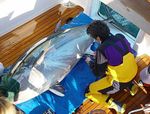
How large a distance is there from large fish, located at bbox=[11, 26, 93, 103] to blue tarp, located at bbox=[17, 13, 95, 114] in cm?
6

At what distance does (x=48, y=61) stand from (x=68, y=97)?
1.01 feet

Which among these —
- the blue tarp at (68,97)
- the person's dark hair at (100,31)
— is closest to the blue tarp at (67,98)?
the blue tarp at (68,97)

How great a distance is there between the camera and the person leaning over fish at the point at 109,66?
167 centimetres

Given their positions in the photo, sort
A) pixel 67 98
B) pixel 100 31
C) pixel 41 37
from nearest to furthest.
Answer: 1. pixel 100 31
2. pixel 67 98
3. pixel 41 37

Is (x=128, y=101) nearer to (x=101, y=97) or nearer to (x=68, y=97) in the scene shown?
(x=101, y=97)

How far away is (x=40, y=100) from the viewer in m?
1.87

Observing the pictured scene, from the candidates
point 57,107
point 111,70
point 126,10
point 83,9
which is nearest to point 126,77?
point 111,70

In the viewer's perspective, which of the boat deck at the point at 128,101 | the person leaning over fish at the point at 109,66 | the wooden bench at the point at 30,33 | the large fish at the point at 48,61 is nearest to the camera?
the person leaning over fish at the point at 109,66

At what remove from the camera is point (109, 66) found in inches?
67.9

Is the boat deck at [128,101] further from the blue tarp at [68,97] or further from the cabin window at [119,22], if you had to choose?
the cabin window at [119,22]

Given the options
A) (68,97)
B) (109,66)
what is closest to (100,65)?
(109,66)

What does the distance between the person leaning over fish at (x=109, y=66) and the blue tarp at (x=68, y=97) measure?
0.27 ft

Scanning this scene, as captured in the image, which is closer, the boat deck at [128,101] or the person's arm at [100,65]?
→ the person's arm at [100,65]

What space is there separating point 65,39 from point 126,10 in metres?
1.47
